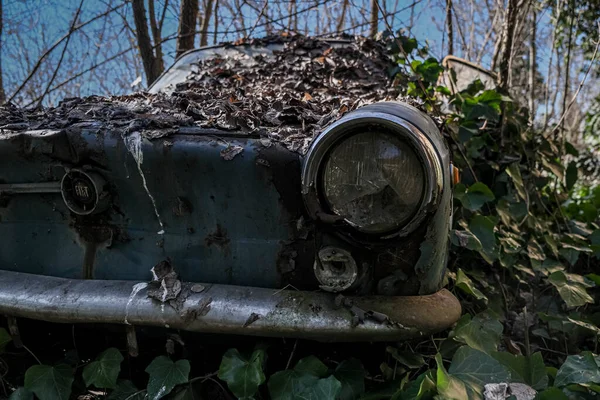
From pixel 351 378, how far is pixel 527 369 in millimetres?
555

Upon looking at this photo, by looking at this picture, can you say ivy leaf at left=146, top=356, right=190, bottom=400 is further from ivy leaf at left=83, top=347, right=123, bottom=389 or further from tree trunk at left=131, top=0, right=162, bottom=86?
tree trunk at left=131, top=0, right=162, bottom=86

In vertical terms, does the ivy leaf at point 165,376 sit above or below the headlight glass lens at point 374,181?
below

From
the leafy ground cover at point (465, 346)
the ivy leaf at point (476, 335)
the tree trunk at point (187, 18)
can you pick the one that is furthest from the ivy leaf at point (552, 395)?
the tree trunk at point (187, 18)

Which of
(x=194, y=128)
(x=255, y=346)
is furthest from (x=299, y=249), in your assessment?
(x=194, y=128)

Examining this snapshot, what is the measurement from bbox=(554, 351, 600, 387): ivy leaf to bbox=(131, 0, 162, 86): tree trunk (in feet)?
16.8

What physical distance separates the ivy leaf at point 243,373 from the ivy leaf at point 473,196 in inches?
48.1

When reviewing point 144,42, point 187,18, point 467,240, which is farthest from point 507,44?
point 144,42

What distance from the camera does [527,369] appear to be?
1562 millimetres

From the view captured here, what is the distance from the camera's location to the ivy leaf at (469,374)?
1309 millimetres

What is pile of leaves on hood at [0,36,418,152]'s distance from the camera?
1.60 meters

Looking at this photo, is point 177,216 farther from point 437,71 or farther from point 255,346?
point 437,71

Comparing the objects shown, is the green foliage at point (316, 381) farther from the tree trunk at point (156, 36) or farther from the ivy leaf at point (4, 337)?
the tree trunk at point (156, 36)

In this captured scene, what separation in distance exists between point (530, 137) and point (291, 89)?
1.56 meters

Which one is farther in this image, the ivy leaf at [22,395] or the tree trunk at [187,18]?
the tree trunk at [187,18]
